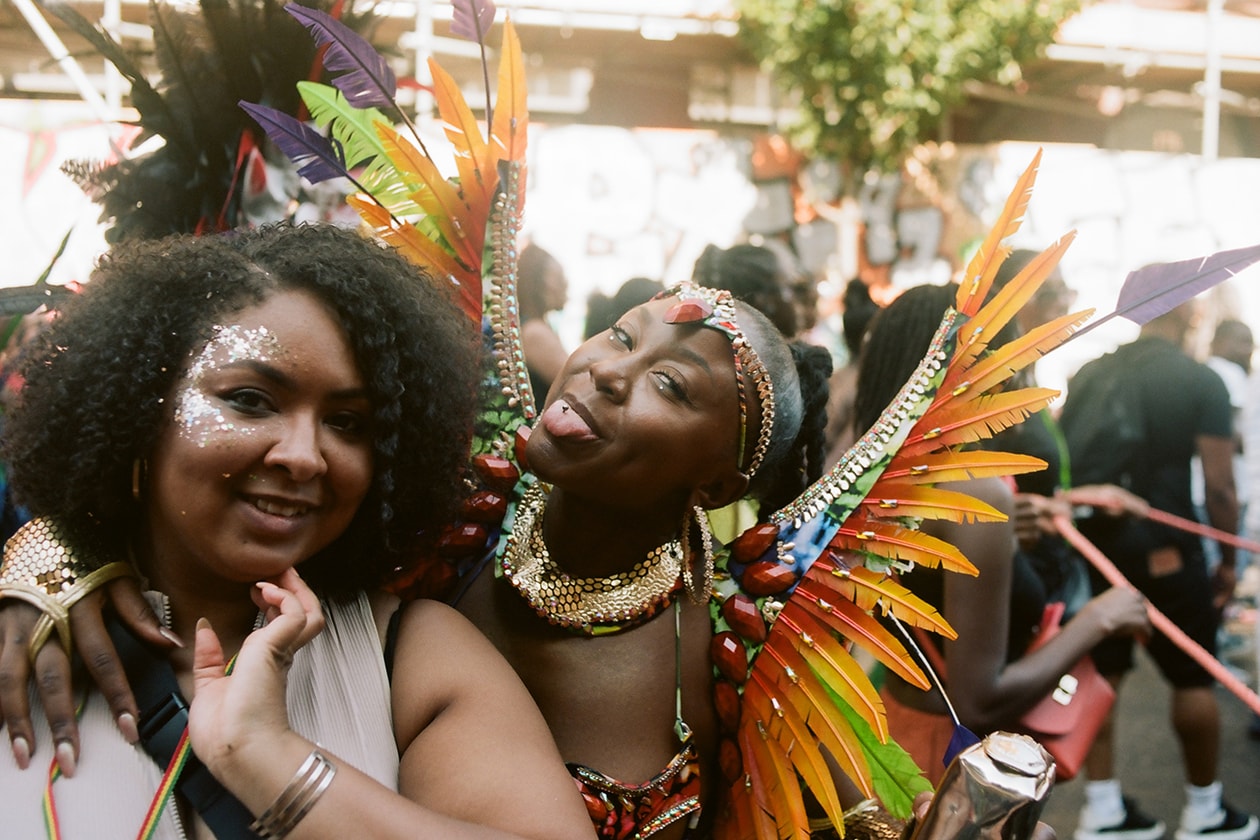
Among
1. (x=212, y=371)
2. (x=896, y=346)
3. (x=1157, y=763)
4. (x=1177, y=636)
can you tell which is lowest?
(x=1157, y=763)

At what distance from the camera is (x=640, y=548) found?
70.7 inches

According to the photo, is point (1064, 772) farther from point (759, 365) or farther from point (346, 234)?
point (346, 234)

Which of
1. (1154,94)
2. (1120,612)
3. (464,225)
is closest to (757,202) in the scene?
(1154,94)

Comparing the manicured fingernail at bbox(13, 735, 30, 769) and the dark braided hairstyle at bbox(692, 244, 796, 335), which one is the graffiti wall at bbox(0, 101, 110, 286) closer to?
the dark braided hairstyle at bbox(692, 244, 796, 335)

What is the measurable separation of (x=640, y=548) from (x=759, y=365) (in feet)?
1.20

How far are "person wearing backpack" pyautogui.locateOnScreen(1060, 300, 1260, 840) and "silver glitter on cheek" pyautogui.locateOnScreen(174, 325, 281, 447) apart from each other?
141 inches

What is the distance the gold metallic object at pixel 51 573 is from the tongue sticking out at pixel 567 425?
650 mm

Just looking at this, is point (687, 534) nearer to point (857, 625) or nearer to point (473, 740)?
point (857, 625)

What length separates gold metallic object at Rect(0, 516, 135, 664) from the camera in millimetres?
1455

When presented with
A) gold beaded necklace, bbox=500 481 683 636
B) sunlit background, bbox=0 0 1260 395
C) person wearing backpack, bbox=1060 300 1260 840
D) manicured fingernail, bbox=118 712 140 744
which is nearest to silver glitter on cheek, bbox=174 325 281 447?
manicured fingernail, bbox=118 712 140 744

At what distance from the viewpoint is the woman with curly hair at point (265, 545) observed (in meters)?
1.34

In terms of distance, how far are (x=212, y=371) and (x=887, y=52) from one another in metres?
9.53

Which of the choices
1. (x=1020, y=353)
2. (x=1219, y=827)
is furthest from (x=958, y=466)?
(x=1219, y=827)

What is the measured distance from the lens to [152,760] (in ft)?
4.61
